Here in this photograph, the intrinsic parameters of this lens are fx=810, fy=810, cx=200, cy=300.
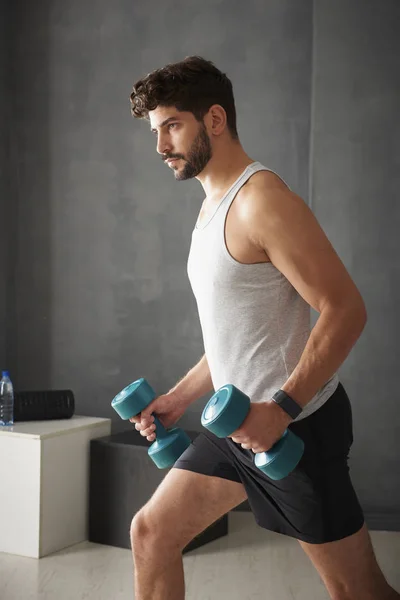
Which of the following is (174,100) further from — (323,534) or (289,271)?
(323,534)

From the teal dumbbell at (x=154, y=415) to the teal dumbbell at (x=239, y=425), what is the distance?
378 millimetres

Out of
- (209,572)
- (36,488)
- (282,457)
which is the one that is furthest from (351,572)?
(36,488)

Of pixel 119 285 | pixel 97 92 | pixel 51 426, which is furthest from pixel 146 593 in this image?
pixel 97 92

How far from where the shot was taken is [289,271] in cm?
158

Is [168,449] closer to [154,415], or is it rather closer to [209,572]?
[154,415]

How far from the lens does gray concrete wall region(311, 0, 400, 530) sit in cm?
341

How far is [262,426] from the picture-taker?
1503 mm

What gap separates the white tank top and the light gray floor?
1284 mm

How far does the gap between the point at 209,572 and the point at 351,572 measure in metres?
1.42

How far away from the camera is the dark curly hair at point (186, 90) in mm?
1782

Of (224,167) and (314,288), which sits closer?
Answer: (314,288)

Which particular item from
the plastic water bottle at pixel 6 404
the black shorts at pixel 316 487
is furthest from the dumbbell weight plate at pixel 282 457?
the plastic water bottle at pixel 6 404

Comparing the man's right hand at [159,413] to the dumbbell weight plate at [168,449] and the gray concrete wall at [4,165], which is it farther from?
the gray concrete wall at [4,165]

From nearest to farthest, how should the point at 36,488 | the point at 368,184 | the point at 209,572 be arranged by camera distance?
the point at 209,572
the point at 36,488
the point at 368,184
